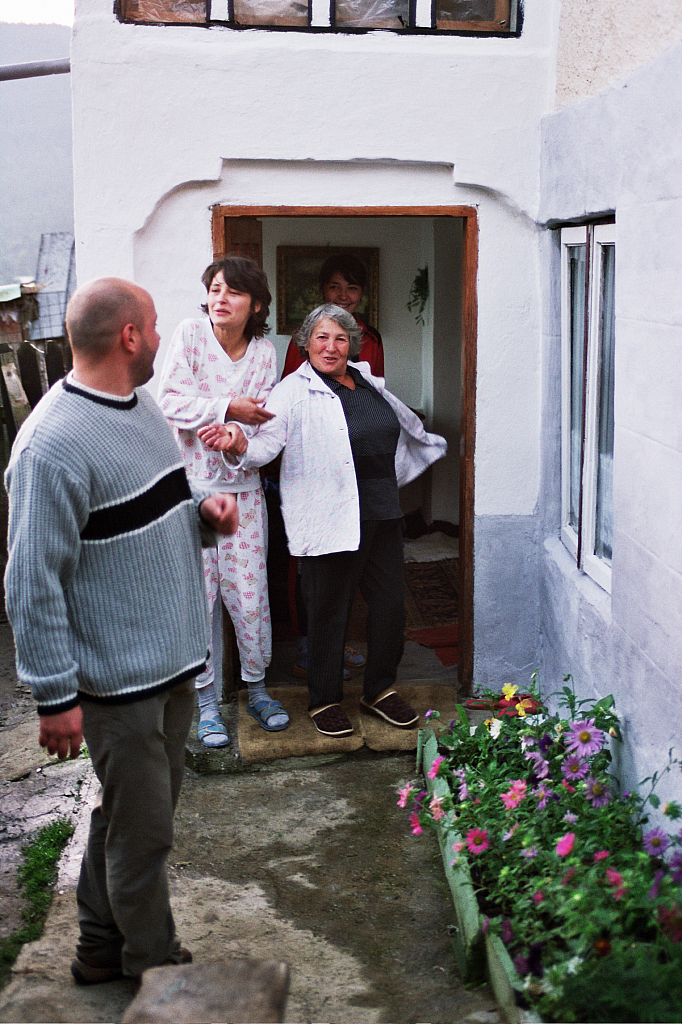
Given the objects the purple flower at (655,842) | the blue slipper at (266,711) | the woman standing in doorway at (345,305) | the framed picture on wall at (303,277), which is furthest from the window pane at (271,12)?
the framed picture on wall at (303,277)

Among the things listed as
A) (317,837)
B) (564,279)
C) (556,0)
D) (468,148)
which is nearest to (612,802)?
(317,837)

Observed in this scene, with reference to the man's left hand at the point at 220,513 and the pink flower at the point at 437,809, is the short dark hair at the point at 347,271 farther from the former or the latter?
the pink flower at the point at 437,809

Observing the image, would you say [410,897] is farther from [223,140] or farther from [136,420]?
[223,140]

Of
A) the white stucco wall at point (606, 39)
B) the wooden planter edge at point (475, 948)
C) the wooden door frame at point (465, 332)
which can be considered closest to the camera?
the wooden planter edge at point (475, 948)

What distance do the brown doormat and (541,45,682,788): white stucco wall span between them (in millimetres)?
980

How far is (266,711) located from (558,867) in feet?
7.04

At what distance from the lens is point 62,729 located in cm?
265

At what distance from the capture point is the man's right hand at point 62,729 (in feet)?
8.68

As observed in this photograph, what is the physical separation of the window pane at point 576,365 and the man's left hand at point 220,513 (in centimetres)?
203

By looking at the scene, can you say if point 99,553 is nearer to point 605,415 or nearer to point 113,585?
point 113,585

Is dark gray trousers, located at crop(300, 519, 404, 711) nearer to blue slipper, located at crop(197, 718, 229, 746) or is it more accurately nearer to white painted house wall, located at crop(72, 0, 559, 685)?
blue slipper, located at crop(197, 718, 229, 746)

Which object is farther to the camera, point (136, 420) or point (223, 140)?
point (223, 140)

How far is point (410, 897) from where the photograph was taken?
3734 mm

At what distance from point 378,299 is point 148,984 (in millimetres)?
7331
